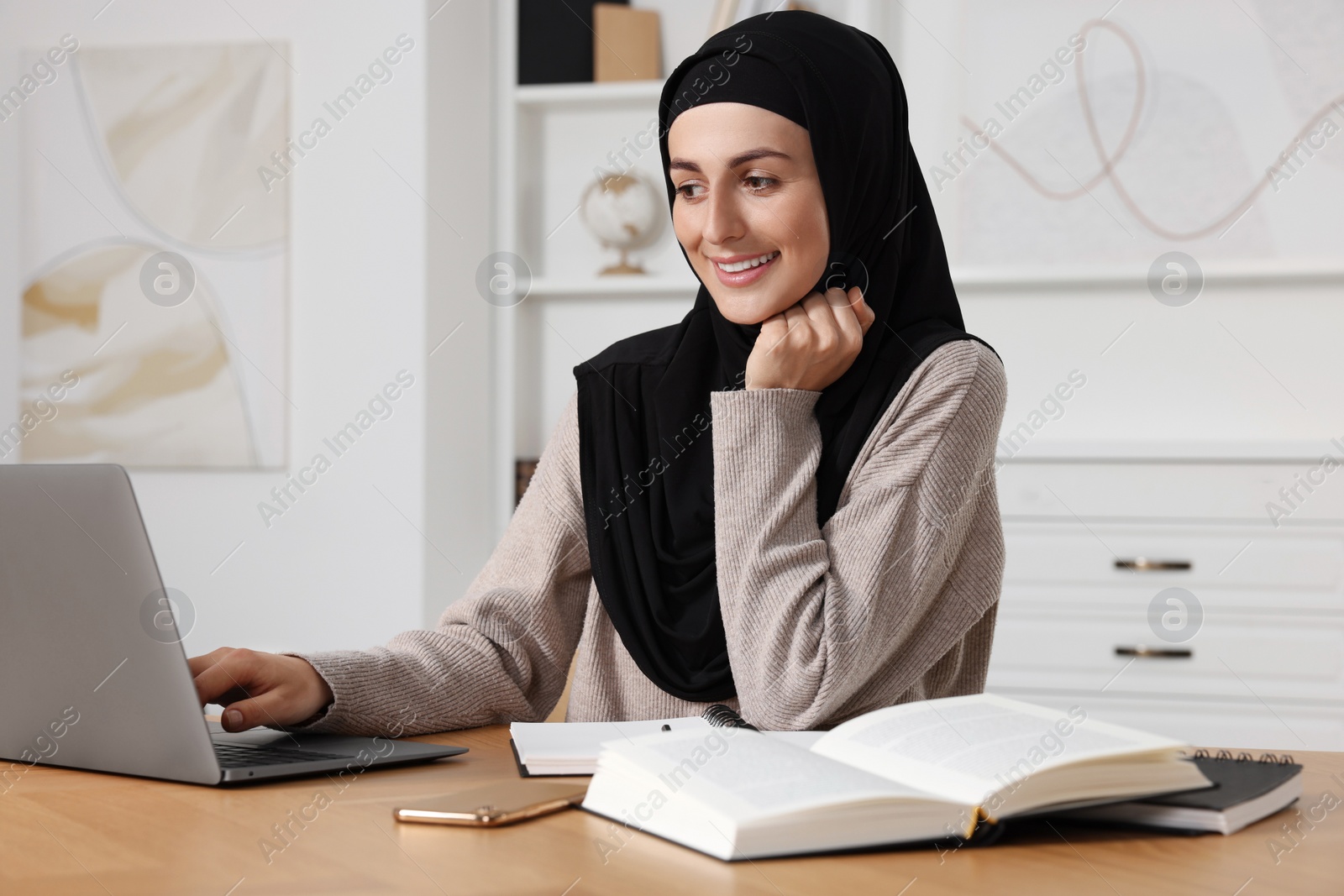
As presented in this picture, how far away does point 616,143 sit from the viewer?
11.0 feet

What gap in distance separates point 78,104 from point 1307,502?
3217mm

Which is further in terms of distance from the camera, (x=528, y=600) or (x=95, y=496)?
(x=528, y=600)

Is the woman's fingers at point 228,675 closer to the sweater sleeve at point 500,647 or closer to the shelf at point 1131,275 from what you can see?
the sweater sleeve at point 500,647

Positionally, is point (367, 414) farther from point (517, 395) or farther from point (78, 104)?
point (78, 104)

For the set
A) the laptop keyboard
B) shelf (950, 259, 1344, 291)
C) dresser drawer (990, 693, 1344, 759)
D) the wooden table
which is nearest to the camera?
the wooden table

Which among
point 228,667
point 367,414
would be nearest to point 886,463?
point 228,667

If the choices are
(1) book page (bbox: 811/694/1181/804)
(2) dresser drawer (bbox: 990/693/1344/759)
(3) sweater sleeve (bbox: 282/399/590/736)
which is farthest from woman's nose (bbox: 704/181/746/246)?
(2) dresser drawer (bbox: 990/693/1344/759)

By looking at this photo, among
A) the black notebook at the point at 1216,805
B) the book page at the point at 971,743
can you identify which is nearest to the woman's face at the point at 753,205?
the book page at the point at 971,743

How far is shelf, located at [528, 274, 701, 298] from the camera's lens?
3180mm

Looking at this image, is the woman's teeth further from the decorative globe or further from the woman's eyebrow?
the decorative globe

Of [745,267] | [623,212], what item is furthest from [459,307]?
[745,267]

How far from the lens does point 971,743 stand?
2.65 ft

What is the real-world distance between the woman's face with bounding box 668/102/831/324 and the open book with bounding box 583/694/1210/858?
63 cm

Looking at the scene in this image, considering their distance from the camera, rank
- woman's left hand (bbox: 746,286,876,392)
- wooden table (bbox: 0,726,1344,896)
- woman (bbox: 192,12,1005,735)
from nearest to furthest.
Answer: wooden table (bbox: 0,726,1344,896) < woman (bbox: 192,12,1005,735) < woman's left hand (bbox: 746,286,876,392)
